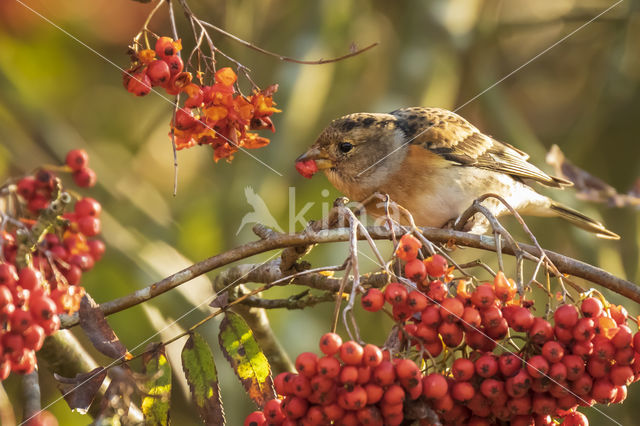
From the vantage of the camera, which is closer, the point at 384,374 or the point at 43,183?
the point at 384,374

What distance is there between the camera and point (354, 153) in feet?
12.4

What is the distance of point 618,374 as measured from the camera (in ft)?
5.92

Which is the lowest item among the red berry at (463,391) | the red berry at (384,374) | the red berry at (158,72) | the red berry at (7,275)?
the red berry at (463,391)

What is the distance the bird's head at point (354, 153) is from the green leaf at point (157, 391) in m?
1.83

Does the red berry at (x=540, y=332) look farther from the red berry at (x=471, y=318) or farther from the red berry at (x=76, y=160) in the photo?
the red berry at (x=76, y=160)

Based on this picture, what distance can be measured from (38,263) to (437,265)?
132 centimetres

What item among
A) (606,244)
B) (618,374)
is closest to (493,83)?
(606,244)

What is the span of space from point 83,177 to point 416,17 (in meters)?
3.38

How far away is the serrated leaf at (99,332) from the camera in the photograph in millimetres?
1945

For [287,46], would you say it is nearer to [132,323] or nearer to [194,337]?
[132,323]

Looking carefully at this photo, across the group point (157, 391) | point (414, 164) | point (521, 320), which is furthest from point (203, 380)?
point (414, 164)

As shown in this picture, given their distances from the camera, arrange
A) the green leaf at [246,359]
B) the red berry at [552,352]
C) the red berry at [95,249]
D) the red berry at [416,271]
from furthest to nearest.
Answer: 1. the red berry at [95,249]
2. the green leaf at [246,359]
3. the red berry at [416,271]
4. the red berry at [552,352]

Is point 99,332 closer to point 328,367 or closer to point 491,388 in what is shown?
point 328,367

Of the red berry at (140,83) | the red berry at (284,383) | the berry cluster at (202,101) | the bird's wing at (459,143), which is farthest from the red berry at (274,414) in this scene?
the bird's wing at (459,143)
